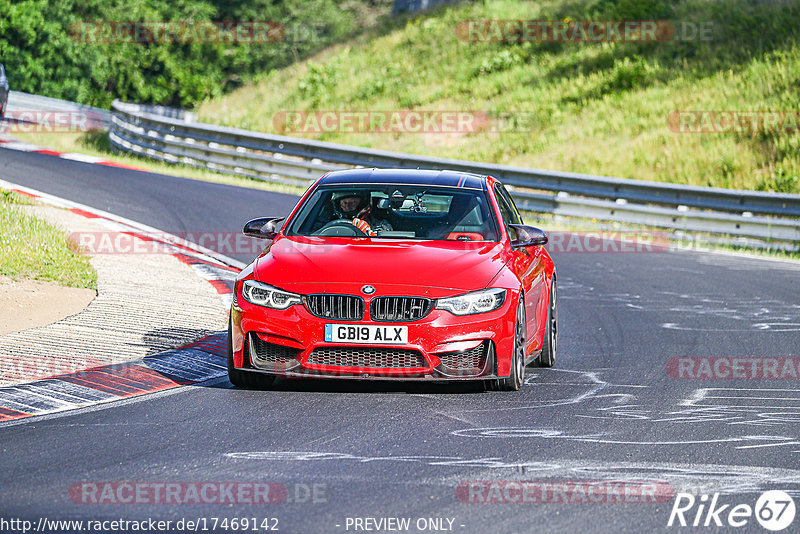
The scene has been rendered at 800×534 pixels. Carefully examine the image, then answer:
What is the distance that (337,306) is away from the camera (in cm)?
791

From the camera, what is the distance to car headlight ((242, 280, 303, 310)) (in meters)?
7.98

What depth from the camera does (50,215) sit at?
16.6m

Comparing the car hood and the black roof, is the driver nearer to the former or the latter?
the black roof

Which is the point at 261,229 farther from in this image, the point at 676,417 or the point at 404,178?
the point at 676,417

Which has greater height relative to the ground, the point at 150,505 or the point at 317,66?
the point at 317,66

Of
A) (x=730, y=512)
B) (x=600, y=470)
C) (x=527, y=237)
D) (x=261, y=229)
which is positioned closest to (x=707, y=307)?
(x=527, y=237)

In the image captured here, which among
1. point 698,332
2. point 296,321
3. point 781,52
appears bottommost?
point 698,332

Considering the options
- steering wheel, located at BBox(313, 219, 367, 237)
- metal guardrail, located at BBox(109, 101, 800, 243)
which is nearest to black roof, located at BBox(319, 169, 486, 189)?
steering wheel, located at BBox(313, 219, 367, 237)

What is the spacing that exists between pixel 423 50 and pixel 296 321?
36834 millimetres

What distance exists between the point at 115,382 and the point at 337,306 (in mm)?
1699

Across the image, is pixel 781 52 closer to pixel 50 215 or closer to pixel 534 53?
pixel 534 53

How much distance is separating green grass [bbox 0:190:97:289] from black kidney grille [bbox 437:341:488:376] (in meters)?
5.49

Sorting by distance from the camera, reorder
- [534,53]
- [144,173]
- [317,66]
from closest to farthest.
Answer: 1. [144,173]
2. [534,53]
3. [317,66]

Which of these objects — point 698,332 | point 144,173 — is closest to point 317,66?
point 144,173
